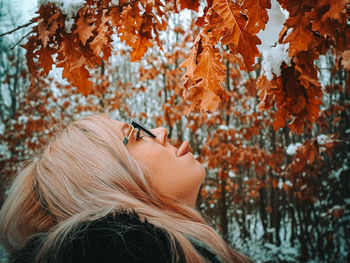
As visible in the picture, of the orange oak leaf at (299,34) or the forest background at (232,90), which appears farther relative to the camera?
the forest background at (232,90)

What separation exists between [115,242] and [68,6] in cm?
110

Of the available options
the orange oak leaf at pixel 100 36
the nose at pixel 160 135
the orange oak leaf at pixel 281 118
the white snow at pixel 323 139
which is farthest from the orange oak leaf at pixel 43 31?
the white snow at pixel 323 139

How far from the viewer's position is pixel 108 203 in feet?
3.65

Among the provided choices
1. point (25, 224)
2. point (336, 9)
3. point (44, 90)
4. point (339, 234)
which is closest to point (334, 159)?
point (339, 234)

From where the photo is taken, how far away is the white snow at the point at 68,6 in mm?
1182

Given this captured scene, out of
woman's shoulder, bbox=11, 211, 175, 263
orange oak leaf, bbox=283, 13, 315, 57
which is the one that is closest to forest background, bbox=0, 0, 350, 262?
orange oak leaf, bbox=283, 13, 315, 57

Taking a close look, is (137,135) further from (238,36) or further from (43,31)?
(238,36)

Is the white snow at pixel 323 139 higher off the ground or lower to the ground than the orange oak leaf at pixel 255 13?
higher

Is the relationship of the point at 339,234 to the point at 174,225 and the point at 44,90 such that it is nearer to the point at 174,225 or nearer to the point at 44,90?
the point at 174,225

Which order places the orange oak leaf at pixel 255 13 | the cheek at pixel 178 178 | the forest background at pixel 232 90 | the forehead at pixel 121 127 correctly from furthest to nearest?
the forehead at pixel 121 127
the cheek at pixel 178 178
the forest background at pixel 232 90
the orange oak leaf at pixel 255 13

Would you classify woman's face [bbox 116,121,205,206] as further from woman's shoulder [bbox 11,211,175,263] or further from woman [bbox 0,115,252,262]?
woman's shoulder [bbox 11,211,175,263]

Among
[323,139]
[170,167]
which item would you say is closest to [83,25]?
[170,167]

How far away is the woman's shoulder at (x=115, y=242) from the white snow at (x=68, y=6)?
0.96 meters

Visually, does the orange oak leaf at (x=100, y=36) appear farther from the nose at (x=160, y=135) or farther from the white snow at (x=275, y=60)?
the white snow at (x=275, y=60)
